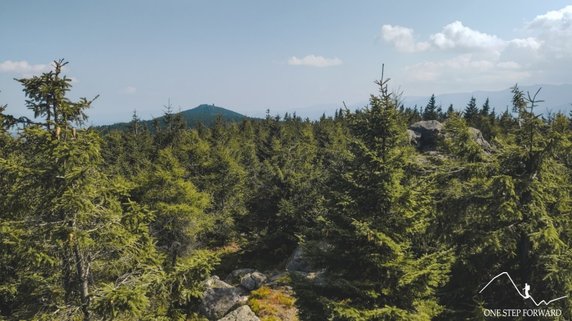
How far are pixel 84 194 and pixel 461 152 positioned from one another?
42.2 ft

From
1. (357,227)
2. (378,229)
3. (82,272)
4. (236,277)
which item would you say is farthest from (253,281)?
(82,272)

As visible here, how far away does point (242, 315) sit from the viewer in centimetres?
1894

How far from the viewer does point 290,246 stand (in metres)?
29.0

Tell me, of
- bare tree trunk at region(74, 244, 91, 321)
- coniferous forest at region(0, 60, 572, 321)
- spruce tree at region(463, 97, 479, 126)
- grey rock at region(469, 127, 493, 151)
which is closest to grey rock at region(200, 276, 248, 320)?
coniferous forest at region(0, 60, 572, 321)

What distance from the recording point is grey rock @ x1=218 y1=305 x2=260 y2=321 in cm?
1869

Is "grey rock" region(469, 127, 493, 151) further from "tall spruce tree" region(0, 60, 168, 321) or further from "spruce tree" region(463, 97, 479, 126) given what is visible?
"spruce tree" region(463, 97, 479, 126)

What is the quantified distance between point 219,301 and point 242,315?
8.87ft

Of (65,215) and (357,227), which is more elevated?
(65,215)

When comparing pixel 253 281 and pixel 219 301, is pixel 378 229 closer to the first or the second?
pixel 219 301

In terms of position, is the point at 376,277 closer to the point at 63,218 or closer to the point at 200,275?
the point at 200,275

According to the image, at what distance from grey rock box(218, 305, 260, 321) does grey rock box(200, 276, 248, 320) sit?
1.50 m

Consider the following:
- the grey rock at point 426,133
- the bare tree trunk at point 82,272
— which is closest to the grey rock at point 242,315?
the bare tree trunk at point 82,272

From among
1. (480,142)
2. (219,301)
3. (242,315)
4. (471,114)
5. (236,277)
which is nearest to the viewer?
(242,315)

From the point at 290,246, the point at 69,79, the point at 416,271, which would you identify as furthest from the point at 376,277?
the point at 290,246
